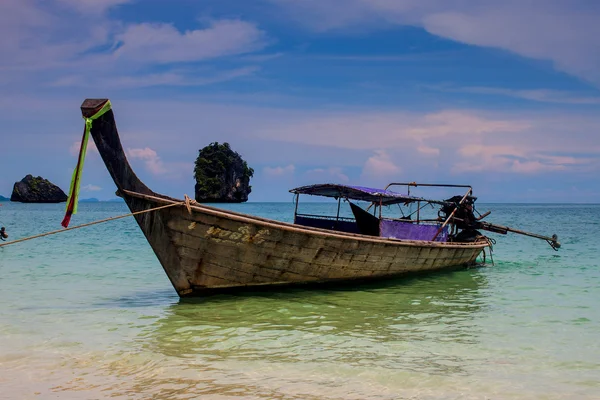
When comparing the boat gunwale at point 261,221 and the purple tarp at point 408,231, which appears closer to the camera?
the boat gunwale at point 261,221

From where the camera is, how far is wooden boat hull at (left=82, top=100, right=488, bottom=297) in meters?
9.18

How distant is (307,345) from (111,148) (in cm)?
462

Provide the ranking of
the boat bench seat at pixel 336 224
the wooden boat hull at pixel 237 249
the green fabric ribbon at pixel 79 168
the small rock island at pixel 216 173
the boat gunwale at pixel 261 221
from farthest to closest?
the small rock island at pixel 216 173
the boat bench seat at pixel 336 224
the wooden boat hull at pixel 237 249
the boat gunwale at pixel 261 221
the green fabric ribbon at pixel 79 168

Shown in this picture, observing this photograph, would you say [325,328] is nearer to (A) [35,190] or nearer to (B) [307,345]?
(B) [307,345]

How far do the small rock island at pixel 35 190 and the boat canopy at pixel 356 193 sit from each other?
116 meters

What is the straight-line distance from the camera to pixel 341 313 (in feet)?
31.2

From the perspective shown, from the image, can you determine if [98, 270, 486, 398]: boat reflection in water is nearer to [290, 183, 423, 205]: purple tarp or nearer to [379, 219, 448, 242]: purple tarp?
[379, 219, 448, 242]: purple tarp

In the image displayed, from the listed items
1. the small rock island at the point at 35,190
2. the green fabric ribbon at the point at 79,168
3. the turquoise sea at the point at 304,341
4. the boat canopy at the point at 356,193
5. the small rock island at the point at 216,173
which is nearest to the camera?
the turquoise sea at the point at 304,341

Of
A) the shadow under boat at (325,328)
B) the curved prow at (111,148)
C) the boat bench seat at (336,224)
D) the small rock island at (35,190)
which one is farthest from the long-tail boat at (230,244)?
the small rock island at (35,190)

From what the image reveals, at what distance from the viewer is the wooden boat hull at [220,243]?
9180mm

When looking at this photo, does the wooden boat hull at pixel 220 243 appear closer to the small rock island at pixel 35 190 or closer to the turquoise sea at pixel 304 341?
the turquoise sea at pixel 304 341

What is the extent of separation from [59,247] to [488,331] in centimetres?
1953

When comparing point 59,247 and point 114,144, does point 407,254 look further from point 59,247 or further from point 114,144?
point 59,247

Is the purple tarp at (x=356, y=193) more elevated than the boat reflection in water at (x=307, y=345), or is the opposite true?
the purple tarp at (x=356, y=193)
